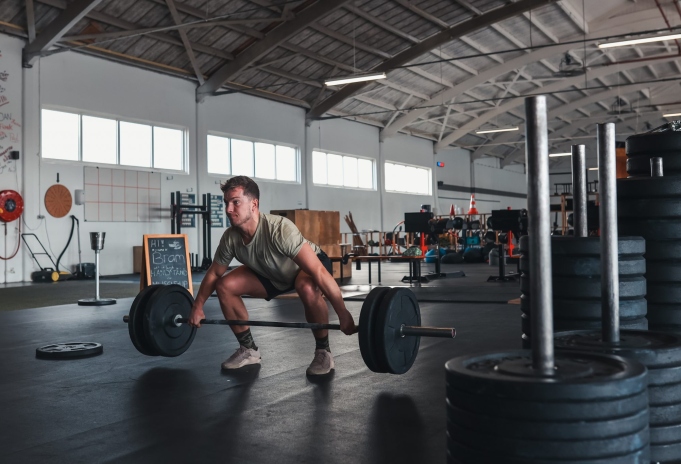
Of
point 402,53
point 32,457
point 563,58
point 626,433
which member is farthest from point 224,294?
point 563,58

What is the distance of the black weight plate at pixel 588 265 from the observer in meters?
1.63

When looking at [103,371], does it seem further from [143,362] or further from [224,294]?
[224,294]

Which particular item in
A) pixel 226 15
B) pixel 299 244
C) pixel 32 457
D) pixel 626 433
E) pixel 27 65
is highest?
pixel 226 15

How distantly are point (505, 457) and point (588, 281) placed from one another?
0.77m

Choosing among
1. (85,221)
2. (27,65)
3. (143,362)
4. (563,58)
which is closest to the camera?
(143,362)

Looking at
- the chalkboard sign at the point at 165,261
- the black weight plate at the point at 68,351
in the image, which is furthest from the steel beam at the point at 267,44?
the black weight plate at the point at 68,351

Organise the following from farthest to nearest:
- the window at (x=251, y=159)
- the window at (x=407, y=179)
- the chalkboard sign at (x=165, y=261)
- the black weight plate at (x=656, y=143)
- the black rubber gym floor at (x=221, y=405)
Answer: the window at (x=407, y=179) → the window at (x=251, y=159) → the chalkboard sign at (x=165, y=261) → the black weight plate at (x=656, y=143) → the black rubber gym floor at (x=221, y=405)

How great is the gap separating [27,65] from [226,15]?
2.59 meters

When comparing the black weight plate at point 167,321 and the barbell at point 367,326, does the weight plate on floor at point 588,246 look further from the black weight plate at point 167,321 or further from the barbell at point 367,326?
the black weight plate at point 167,321

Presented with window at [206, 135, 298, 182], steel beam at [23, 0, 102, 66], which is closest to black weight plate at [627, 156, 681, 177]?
steel beam at [23, 0, 102, 66]

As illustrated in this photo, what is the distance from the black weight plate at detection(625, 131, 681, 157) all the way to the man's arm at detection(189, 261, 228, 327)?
1.65 metres

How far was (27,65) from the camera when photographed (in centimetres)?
857

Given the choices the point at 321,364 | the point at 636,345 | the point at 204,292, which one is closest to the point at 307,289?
the point at 321,364

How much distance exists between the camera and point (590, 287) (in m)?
1.67
